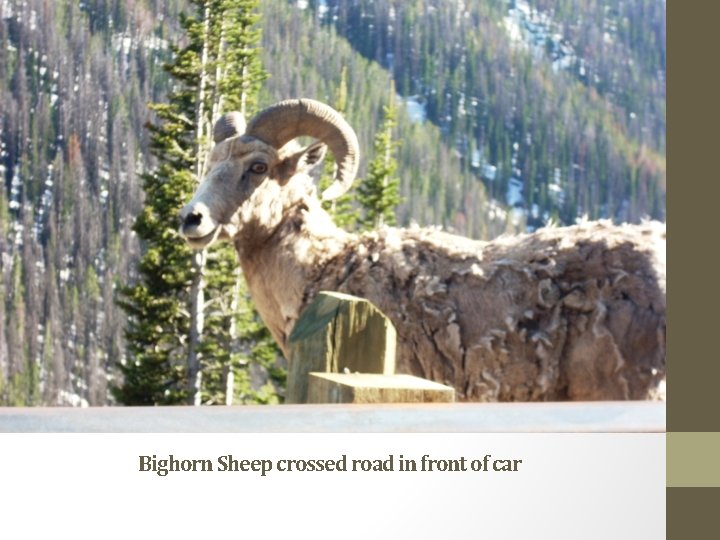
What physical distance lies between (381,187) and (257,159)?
9933 millimetres

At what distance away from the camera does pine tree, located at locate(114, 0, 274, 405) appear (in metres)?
15.7

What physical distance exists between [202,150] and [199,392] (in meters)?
3.07

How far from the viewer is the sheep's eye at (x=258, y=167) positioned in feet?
27.9

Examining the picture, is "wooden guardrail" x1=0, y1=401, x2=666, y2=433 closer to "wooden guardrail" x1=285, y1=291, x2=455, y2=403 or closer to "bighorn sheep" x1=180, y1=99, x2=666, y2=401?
"wooden guardrail" x1=285, y1=291, x2=455, y2=403

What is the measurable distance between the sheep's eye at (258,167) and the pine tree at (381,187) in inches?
301

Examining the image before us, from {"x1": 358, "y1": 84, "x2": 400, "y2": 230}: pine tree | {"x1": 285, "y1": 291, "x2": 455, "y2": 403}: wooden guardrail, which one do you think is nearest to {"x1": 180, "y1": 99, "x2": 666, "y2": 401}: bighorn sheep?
{"x1": 285, "y1": 291, "x2": 455, "y2": 403}: wooden guardrail

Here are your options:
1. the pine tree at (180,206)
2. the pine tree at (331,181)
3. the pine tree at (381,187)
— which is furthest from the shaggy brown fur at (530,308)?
the pine tree at (381,187)

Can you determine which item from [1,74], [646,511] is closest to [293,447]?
[646,511]

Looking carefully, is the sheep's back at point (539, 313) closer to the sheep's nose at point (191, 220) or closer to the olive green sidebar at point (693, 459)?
the olive green sidebar at point (693, 459)

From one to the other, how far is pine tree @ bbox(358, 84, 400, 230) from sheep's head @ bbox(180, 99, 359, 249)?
7.07 metres

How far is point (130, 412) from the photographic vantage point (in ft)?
11.5

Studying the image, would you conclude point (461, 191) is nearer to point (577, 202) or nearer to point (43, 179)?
point (577, 202)

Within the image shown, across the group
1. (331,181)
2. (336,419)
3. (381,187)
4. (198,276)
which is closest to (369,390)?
(336,419)

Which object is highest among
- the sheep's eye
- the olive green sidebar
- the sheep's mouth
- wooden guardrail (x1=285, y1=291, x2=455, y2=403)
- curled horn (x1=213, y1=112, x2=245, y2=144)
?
curled horn (x1=213, y1=112, x2=245, y2=144)
